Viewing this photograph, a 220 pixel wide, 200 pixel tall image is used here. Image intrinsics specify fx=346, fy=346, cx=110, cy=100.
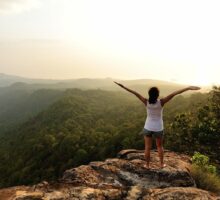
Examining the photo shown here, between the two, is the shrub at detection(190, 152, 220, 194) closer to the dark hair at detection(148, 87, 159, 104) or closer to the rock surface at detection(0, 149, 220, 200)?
the rock surface at detection(0, 149, 220, 200)

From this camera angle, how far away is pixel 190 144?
33.5 m

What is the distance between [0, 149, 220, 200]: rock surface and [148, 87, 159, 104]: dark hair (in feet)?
8.71

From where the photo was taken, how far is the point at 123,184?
12078mm

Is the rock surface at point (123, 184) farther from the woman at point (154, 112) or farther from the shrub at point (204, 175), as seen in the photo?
the woman at point (154, 112)

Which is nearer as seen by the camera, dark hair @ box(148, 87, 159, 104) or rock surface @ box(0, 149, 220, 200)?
rock surface @ box(0, 149, 220, 200)

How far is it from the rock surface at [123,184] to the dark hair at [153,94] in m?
2.66

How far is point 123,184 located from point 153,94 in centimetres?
332

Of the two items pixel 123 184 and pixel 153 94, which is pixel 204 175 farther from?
pixel 153 94

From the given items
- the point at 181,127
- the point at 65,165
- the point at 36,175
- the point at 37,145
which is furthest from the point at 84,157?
the point at 181,127

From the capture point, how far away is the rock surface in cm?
1021

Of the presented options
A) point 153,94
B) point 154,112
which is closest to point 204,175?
point 154,112

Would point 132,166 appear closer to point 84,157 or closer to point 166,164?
point 166,164

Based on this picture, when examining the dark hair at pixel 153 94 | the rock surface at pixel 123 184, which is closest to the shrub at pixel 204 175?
the rock surface at pixel 123 184

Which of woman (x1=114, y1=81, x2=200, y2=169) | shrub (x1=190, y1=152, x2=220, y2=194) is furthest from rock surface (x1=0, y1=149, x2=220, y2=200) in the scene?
woman (x1=114, y1=81, x2=200, y2=169)
